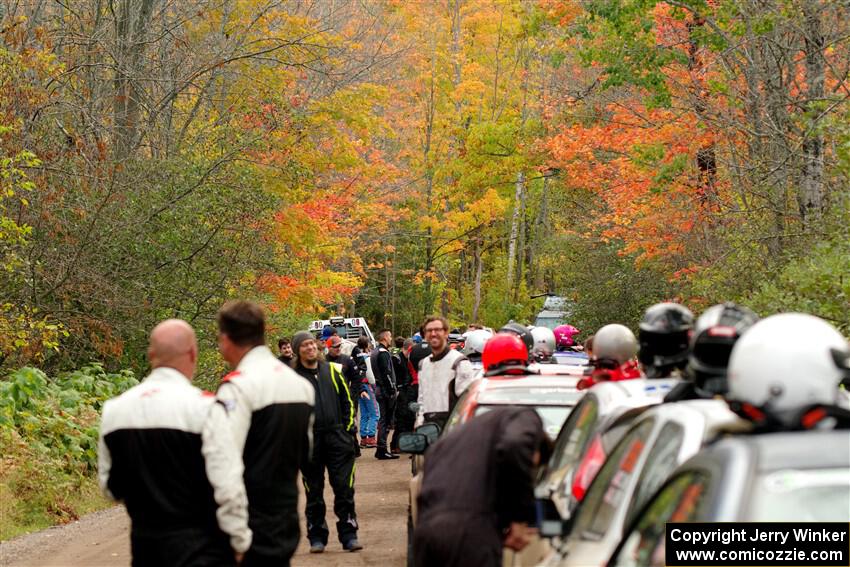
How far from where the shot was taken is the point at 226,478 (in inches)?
228

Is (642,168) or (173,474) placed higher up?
(642,168)

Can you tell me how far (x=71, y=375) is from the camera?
65.8 feet

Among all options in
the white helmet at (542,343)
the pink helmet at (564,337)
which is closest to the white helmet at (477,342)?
the white helmet at (542,343)

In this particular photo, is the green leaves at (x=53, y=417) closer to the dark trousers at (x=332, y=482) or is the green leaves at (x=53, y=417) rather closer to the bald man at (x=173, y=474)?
the dark trousers at (x=332, y=482)

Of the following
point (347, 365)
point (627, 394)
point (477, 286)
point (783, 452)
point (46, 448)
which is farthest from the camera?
point (477, 286)

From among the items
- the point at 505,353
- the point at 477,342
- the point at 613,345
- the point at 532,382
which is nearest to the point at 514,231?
the point at 477,342

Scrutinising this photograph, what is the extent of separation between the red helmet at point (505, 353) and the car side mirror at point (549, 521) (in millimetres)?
3447

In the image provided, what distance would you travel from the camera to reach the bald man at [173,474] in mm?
5895

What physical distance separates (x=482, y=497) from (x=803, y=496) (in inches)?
89.1

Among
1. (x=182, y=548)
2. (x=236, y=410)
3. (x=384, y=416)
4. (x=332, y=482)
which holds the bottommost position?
(x=384, y=416)

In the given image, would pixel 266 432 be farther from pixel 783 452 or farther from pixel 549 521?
pixel 783 452

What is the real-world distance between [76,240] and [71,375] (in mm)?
2274

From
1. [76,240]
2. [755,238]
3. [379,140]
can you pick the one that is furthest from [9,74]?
[379,140]

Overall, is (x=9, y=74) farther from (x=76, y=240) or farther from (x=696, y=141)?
(x=696, y=141)
